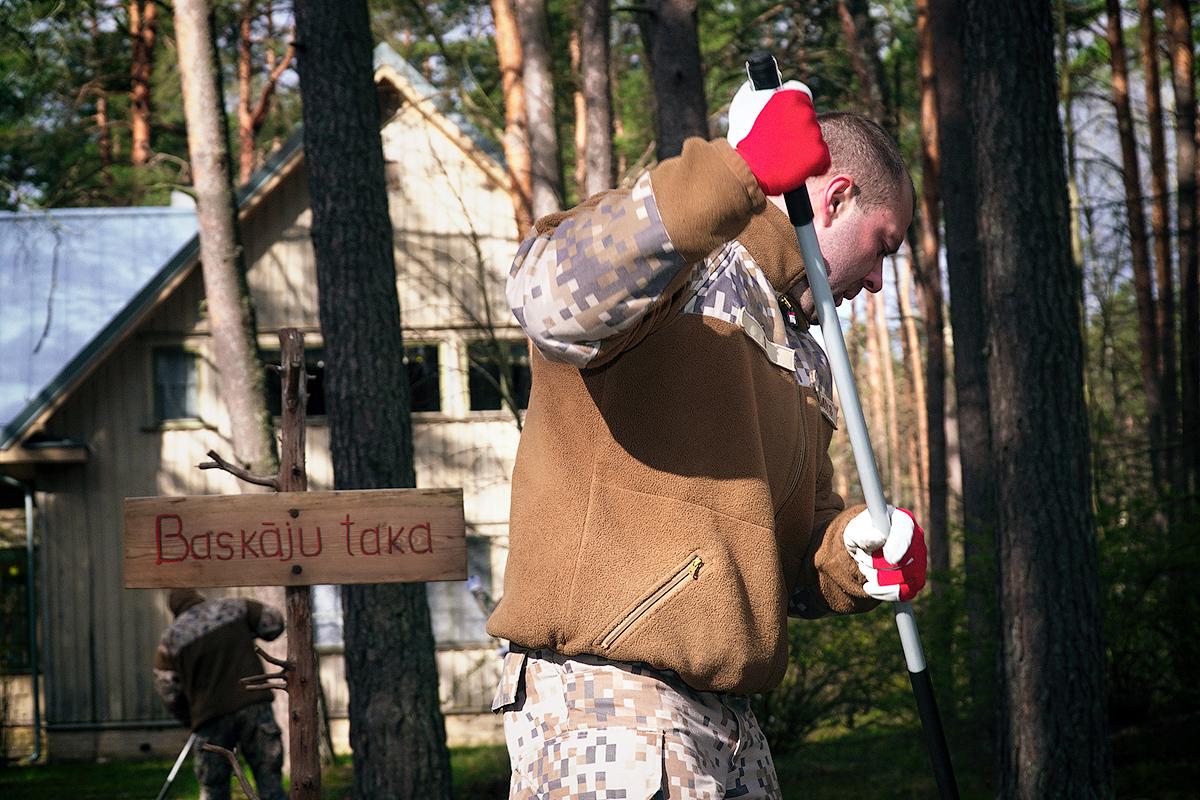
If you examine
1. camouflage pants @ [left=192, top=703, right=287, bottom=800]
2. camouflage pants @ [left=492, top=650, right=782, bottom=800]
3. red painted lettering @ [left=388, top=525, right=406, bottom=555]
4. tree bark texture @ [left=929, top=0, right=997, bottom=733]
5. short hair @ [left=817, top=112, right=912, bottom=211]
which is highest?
tree bark texture @ [left=929, top=0, right=997, bottom=733]

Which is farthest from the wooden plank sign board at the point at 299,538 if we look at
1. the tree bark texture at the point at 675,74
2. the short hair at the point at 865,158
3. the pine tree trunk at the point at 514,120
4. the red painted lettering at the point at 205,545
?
the pine tree trunk at the point at 514,120

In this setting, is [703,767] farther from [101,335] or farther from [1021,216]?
[101,335]

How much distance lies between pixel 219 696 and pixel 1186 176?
15410mm

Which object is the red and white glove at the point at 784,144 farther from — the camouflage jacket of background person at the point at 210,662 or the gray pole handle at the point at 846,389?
the camouflage jacket of background person at the point at 210,662

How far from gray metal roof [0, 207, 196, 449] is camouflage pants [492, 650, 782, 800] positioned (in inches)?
635

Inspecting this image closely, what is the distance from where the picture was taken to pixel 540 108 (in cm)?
1359

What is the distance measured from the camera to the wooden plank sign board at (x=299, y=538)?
3990 mm

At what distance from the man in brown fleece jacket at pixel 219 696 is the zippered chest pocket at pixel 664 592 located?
7.17m

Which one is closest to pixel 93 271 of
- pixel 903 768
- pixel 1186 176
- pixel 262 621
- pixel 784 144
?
pixel 262 621

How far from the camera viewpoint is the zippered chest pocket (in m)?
2.32

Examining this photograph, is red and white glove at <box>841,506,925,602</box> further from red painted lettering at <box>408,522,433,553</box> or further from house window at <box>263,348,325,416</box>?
house window at <box>263,348,325,416</box>

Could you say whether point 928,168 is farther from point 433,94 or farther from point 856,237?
point 856,237

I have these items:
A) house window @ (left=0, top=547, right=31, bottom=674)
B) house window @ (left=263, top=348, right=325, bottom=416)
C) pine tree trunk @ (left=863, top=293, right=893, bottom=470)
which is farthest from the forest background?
house window @ (left=0, top=547, right=31, bottom=674)

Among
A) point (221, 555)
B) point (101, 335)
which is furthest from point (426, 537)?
point (101, 335)
